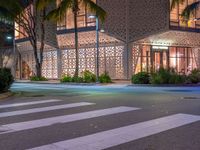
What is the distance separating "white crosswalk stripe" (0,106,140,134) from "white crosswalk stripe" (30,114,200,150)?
189 cm

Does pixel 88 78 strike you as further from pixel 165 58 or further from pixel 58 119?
pixel 58 119

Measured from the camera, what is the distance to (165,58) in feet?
134

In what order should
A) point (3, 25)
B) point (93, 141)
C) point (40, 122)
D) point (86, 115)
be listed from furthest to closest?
point (3, 25), point (86, 115), point (40, 122), point (93, 141)

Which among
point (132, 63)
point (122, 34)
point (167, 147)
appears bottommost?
point (167, 147)

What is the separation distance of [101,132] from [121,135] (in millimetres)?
560

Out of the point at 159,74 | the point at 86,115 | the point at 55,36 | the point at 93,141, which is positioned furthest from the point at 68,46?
the point at 93,141

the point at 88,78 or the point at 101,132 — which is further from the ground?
the point at 88,78

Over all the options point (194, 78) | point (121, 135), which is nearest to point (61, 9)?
point (194, 78)

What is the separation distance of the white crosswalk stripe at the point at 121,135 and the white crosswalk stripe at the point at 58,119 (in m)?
1.89

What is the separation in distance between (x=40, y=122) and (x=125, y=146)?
11.5 feet

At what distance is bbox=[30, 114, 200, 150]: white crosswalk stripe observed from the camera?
6824mm

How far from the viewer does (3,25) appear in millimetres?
47719

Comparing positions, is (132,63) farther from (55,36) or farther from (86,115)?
(86,115)

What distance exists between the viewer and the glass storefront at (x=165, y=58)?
3806cm
